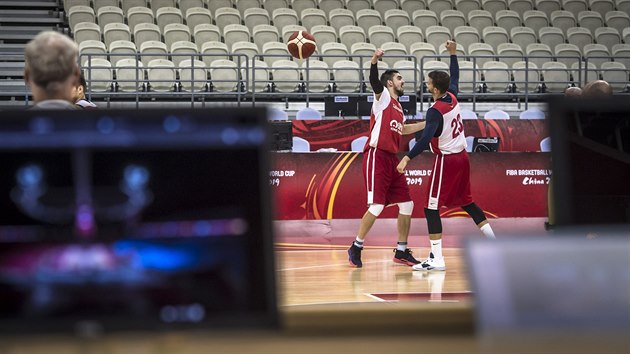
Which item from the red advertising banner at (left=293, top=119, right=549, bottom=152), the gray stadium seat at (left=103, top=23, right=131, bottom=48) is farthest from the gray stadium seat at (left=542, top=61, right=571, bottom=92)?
the gray stadium seat at (left=103, top=23, right=131, bottom=48)

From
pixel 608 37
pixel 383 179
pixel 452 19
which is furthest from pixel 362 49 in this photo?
pixel 383 179

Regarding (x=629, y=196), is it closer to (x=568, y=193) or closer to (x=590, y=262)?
(x=568, y=193)

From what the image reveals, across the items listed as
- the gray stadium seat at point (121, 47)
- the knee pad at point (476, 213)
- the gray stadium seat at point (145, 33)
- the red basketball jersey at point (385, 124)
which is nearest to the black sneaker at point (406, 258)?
the knee pad at point (476, 213)

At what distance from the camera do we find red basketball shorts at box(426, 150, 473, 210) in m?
9.34

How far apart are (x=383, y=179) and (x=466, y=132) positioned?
14.9 ft

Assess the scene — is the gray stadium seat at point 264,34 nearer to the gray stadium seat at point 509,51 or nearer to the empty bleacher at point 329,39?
the empty bleacher at point 329,39

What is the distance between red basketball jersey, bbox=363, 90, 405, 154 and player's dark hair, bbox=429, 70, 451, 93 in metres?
0.80

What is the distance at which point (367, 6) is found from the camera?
2031 cm

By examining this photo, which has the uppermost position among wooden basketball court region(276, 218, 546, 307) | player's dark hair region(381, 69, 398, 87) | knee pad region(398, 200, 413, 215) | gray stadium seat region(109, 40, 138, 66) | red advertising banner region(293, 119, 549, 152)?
gray stadium seat region(109, 40, 138, 66)

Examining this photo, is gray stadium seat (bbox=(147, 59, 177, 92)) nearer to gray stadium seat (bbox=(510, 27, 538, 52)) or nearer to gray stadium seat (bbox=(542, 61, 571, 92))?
gray stadium seat (bbox=(542, 61, 571, 92))

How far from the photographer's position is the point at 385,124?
9945mm

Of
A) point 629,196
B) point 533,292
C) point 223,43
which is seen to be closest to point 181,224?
point 533,292

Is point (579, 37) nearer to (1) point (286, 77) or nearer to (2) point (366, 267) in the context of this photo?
(1) point (286, 77)

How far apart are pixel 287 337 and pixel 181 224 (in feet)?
1.12
